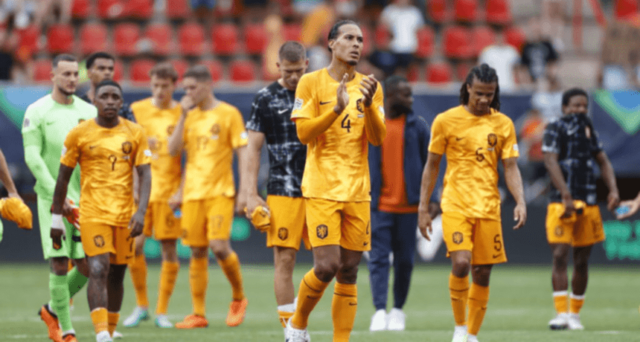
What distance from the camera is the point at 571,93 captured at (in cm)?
988

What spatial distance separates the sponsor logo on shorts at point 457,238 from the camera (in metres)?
7.62

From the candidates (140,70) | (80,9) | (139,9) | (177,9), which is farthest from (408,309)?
(80,9)

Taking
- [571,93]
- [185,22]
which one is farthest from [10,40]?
[571,93]

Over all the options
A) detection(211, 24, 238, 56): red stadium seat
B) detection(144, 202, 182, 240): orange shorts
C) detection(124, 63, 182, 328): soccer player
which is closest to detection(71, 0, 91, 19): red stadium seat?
detection(211, 24, 238, 56): red stadium seat

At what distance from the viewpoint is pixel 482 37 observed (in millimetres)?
20109

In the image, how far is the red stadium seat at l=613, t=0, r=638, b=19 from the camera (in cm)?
2086

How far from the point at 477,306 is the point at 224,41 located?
495 inches

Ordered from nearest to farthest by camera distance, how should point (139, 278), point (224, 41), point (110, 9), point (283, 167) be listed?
point (283, 167)
point (139, 278)
point (224, 41)
point (110, 9)

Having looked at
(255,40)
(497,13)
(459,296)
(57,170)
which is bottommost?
(459,296)

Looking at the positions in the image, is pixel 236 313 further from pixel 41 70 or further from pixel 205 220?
pixel 41 70

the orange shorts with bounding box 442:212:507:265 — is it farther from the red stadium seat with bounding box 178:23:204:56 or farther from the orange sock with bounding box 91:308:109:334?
the red stadium seat with bounding box 178:23:204:56

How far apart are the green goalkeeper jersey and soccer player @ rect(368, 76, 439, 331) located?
305cm

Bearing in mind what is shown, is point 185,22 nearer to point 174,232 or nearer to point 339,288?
point 174,232

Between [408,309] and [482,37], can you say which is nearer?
[408,309]
